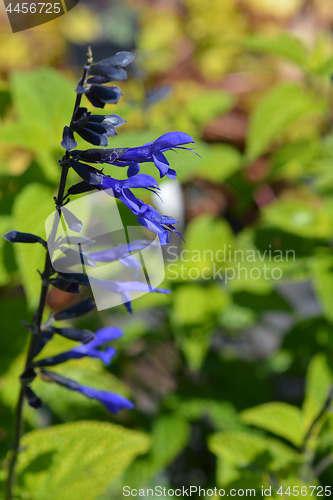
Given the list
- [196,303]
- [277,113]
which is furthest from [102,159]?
[277,113]

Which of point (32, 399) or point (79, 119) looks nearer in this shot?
point (79, 119)

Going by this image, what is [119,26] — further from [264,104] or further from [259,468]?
A: [259,468]

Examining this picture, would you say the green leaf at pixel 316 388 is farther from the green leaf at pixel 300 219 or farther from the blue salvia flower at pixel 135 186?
the blue salvia flower at pixel 135 186

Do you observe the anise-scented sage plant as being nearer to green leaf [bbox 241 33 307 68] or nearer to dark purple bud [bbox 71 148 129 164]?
dark purple bud [bbox 71 148 129 164]

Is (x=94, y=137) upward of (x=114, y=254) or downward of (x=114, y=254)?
upward

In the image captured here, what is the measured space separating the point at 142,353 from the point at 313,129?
3.54 feet

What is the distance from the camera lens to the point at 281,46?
980mm

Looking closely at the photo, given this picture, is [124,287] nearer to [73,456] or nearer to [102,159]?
[102,159]

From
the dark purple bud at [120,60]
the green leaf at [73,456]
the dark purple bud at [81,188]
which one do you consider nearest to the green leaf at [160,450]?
the green leaf at [73,456]

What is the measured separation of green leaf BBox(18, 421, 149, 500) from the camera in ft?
2.10

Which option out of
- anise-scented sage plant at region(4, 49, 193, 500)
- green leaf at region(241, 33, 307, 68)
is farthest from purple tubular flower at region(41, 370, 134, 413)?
green leaf at region(241, 33, 307, 68)

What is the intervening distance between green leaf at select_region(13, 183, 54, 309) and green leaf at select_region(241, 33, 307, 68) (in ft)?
2.01

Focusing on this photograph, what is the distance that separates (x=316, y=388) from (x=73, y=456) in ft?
1.57

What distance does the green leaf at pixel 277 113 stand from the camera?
924 millimetres
